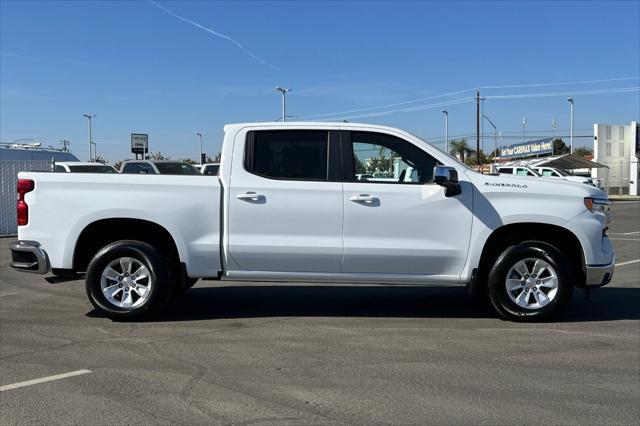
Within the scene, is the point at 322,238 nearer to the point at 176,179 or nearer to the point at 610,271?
the point at 176,179

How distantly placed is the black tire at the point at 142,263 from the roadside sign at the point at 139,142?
52371 millimetres

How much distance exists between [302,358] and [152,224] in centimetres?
233

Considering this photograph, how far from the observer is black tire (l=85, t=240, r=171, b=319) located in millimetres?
6301

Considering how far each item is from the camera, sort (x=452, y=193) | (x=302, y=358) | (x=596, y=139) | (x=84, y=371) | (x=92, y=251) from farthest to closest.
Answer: (x=596, y=139)
(x=92, y=251)
(x=452, y=193)
(x=302, y=358)
(x=84, y=371)

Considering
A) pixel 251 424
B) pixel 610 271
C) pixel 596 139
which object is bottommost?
pixel 251 424


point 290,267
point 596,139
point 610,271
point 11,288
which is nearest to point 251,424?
point 290,267

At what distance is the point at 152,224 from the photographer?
6.42m

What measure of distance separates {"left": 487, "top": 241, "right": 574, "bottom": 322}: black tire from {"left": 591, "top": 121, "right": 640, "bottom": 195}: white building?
5461 cm

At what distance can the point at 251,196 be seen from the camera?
6.22 meters

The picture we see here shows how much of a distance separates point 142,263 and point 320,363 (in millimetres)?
2373

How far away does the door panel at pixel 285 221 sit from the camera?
20.4 feet

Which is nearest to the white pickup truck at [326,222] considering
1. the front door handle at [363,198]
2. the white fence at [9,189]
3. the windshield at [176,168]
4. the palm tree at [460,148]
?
the front door handle at [363,198]

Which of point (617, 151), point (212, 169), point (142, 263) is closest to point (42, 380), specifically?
point (142, 263)

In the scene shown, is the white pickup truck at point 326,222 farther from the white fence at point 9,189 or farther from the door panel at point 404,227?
the white fence at point 9,189
